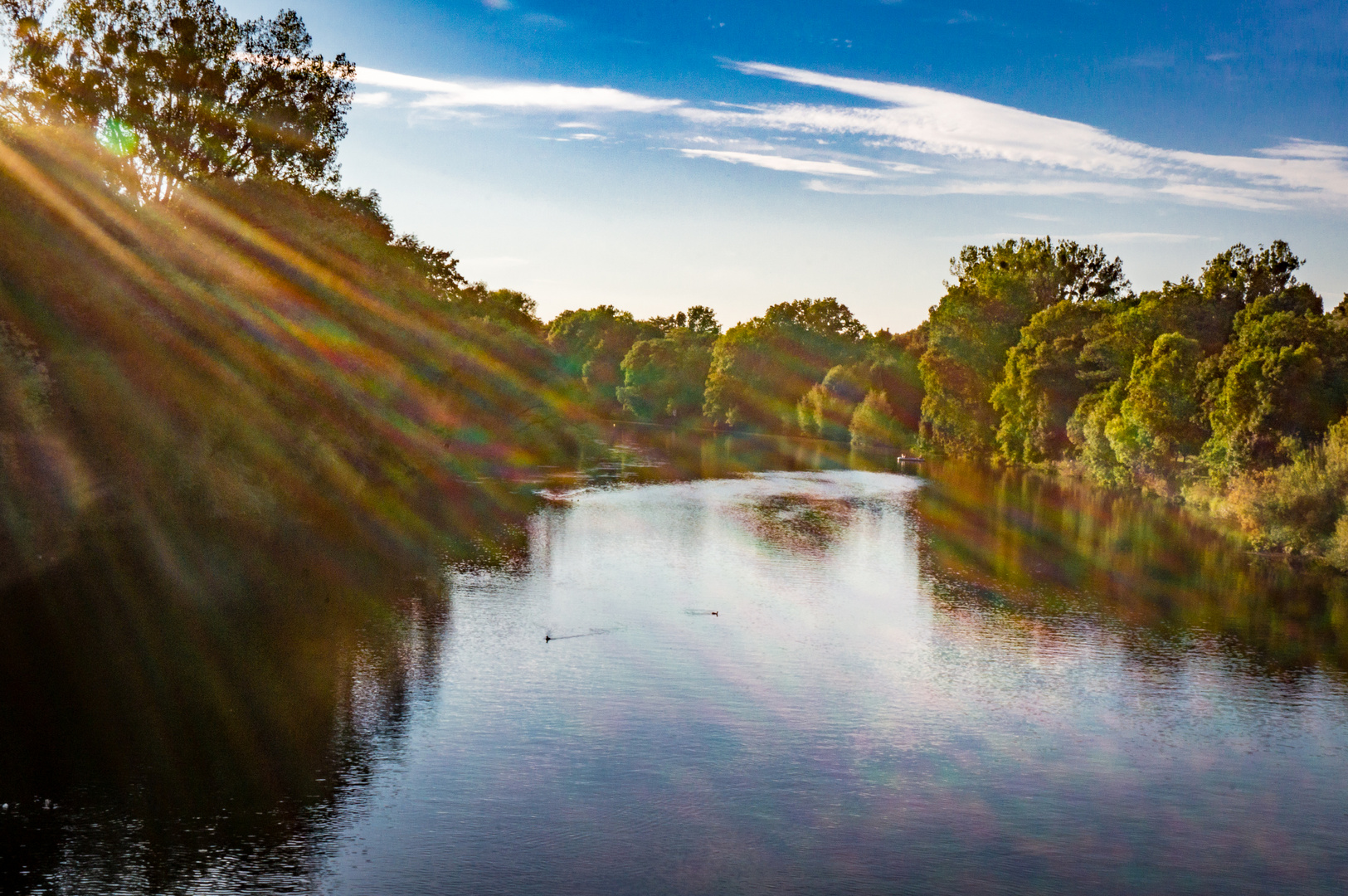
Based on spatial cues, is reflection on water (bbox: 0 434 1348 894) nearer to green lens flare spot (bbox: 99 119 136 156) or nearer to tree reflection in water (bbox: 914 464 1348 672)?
tree reflection in water (bbox: 914 464 1348 672)

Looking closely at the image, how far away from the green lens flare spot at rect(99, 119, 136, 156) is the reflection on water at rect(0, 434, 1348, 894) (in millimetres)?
23166

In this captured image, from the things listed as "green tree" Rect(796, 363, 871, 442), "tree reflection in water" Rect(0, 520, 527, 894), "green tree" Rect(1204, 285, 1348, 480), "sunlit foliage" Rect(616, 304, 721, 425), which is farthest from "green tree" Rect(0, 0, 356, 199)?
"sunlit foliage" Rect(616, 304, 721, 425)

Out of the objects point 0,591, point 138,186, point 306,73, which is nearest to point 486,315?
point 306,73

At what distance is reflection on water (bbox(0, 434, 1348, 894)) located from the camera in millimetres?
18484

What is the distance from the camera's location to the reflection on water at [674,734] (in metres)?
18.5

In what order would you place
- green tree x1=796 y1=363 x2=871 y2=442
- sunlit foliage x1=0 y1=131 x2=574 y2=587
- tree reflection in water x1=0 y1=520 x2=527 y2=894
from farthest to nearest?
green tree x1=796 y1=363 x2=871 y2=442 → sunlit foliage x1=0 y1=131 x2=574 y2=587 → tree reflection in water x1=0 y1=520 x2=527 y2=894

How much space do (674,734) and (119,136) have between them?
40391 mm

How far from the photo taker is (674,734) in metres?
24.2

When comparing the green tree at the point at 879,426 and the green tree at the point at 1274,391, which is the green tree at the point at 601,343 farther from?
the green tree at the point at 1274,391

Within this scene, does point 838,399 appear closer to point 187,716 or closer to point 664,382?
point 664,382

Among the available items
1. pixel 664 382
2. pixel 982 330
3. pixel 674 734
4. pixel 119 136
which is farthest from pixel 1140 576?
pixel 664 382

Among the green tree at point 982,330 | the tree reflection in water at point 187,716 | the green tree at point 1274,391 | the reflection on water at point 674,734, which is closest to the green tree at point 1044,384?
the green tree at point 982,330

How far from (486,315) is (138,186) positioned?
→ 49.8 meters

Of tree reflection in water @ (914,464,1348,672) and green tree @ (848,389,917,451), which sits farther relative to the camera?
green tree @ (848,389,917,451)
